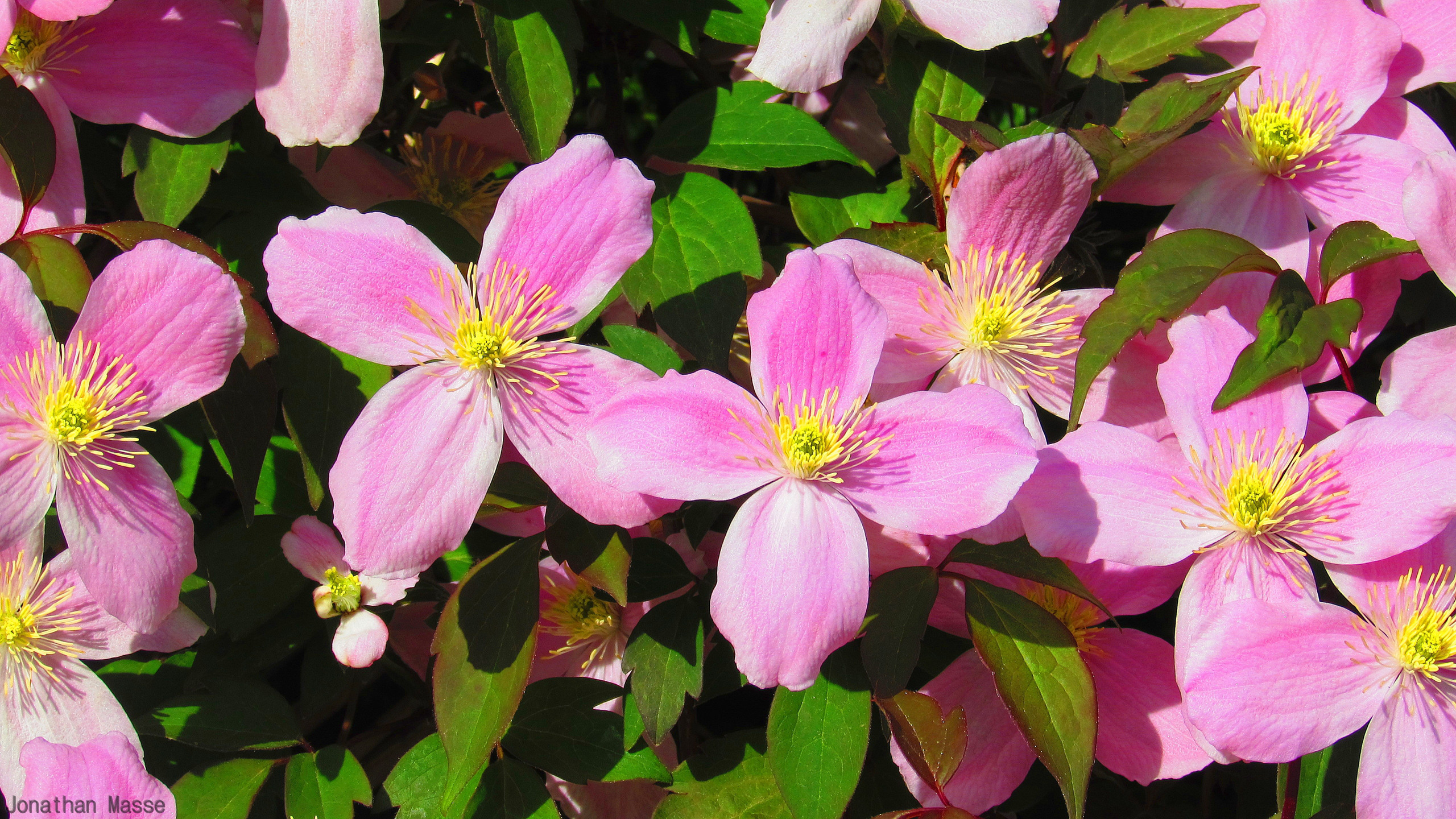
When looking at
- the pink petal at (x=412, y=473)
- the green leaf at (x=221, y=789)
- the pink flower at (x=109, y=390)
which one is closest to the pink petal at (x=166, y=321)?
the pink flower at (x=109, y=390)

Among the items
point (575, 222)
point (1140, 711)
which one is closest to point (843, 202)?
point (575, 222)

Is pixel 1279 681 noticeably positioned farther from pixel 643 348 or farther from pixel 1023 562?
pixel 643 348

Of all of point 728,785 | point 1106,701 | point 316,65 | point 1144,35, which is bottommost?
point 728,785

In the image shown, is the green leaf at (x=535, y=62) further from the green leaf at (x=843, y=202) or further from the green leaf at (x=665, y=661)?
the green leaf at (x=665, y=661)

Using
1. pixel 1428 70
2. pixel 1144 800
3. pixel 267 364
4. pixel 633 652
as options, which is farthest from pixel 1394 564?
pixel 267 364

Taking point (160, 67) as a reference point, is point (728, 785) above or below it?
below
